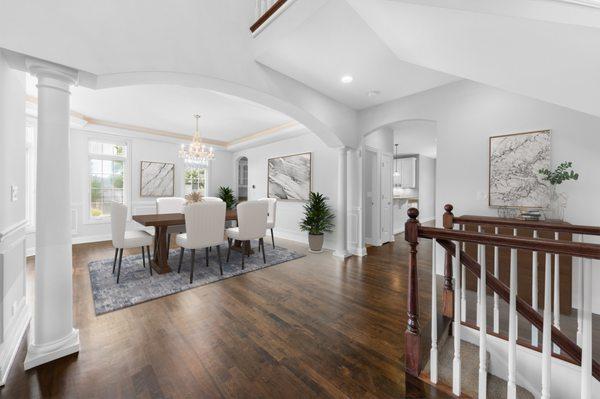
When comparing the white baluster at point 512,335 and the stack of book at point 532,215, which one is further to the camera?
the stack of book at point 532,215

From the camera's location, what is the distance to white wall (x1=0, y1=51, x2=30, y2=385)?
161 centimetres

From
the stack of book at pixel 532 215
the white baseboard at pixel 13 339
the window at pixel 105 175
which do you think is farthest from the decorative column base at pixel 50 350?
the window at pixel 105 175

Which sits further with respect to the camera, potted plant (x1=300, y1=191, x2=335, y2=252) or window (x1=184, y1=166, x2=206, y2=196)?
window (x1=184, y1=166, x2=206, y2=196)

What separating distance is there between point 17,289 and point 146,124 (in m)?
4.24

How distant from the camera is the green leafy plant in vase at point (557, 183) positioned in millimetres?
2432

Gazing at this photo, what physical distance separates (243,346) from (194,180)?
6.05m

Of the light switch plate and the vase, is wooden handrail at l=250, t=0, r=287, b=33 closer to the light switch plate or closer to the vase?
the light switch plate

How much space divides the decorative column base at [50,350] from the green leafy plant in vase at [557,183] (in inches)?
173

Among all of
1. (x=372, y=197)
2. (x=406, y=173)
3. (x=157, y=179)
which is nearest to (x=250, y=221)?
(x=372, y=197)

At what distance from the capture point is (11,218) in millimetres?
1812

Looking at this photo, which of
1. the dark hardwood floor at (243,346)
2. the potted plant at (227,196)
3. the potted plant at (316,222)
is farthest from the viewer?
the potted plant at (227,196)

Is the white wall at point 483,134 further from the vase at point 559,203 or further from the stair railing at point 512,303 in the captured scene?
the stair railing at point 512,303

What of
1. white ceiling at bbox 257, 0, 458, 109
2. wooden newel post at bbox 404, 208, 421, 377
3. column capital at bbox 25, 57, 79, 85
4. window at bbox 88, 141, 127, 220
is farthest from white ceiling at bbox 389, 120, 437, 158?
window at bbox 88, 141, 127, 220

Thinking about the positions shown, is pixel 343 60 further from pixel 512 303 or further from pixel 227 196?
pixel 227 196
